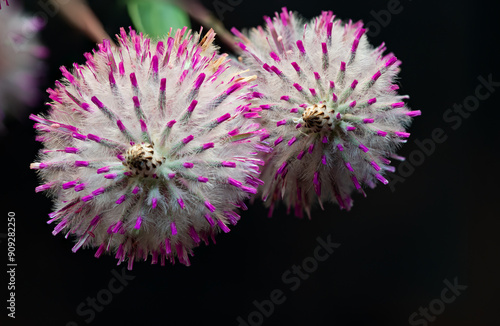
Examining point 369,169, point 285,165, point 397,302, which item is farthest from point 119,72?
point 397,302

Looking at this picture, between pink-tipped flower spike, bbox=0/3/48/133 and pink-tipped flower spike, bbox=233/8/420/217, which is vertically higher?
pink-tipped flower spike, bbox=0/3/48/133

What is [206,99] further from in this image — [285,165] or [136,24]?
[136,24]

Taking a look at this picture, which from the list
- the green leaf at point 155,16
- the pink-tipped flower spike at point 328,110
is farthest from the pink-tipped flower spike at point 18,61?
the pink-tipped flower spike at point 328,110

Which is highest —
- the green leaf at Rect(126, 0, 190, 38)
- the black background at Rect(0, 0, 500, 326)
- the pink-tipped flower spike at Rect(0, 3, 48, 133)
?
the pink-tipped flower spike at Rect(0, 3, 48, 133)

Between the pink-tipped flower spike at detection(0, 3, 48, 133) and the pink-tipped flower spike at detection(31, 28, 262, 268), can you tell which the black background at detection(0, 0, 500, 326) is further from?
the pink-tipped flower spike at detection(31, 28, 262, 268)

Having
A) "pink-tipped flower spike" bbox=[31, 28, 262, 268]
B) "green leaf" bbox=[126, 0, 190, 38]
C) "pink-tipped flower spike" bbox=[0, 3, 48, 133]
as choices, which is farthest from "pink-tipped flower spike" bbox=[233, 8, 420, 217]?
"pink-tipped flower spike" bbox=[0, 3, 48, 133]

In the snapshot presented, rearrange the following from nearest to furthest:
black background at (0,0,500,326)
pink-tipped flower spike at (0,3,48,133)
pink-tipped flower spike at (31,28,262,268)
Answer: pink-tipped flower spike at (31,28,262,268), pink-tipped flower spike at (0,3,48,133), black background at (0,0,500,326)
